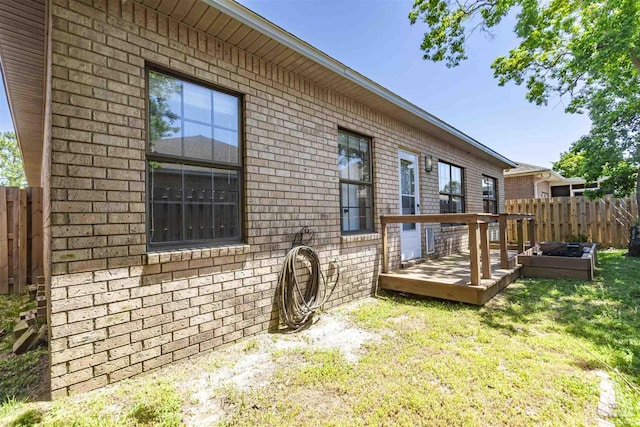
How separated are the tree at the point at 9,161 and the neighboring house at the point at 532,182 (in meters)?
37.5

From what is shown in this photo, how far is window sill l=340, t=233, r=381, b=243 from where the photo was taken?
4352 mm

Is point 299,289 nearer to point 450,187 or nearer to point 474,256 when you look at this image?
point 474,256

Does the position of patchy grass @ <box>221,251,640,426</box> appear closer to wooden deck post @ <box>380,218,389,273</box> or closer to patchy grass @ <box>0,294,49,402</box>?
wooden deck post @ <box>380,218,389,273</box>

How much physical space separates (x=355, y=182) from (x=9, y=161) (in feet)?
119


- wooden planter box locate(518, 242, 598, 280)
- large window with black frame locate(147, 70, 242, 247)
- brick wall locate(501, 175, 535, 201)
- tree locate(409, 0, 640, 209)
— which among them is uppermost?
tree locate(409, 0, 640, 209)

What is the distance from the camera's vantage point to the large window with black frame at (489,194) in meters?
9.58

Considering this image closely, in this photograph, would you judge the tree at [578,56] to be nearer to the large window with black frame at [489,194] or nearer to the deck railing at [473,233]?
the large window with black frame at [489,194]

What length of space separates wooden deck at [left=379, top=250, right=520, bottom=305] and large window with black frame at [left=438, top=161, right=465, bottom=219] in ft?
6.63

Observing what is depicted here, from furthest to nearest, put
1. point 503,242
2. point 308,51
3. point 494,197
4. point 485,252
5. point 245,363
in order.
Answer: point 494,197, point 503,242, point 485,252, point 308,51, point 245,363

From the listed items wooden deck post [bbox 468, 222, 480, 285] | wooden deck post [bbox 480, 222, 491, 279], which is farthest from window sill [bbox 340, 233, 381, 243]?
wooden deck post [bbox 480, 222, 491, 279]

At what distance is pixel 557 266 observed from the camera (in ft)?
18.5

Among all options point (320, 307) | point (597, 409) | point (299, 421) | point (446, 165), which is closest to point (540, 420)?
point (597, 409)

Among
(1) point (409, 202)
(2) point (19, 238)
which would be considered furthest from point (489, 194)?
(2) point (19, 238)

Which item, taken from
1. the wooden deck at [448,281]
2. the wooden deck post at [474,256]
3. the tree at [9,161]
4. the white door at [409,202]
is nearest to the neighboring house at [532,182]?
the white door at [409,202]
